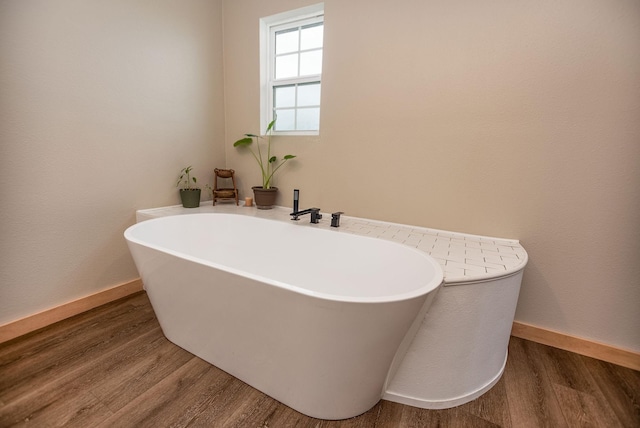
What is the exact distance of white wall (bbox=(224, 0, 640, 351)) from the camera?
1504mm

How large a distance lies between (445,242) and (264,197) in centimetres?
146

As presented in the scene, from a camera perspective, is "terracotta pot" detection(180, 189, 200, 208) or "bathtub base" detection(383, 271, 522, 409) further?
"terracotta pot" detection(180, 189, 200, 208)

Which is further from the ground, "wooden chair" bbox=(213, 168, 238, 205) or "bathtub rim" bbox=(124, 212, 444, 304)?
"wooden chair" bbox=(213, 168, 238, 205)

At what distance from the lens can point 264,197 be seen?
2463 mm

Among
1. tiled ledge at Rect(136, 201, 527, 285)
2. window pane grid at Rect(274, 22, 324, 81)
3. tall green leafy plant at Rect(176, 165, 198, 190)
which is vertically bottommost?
tiled ledge at Rect(136, 201, 527, 285)

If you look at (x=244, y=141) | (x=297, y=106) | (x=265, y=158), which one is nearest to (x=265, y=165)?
(x=265, y=158)

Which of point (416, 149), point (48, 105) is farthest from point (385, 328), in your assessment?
point (48, 105)

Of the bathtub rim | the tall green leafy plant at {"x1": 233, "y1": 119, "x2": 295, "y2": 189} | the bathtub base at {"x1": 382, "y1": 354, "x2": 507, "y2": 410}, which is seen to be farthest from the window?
the bathtub base at {"x1": 382, "y1": 354, "x2": 507, "y2": 410}

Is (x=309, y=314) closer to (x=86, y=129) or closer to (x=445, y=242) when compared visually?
(x=445, y=242)

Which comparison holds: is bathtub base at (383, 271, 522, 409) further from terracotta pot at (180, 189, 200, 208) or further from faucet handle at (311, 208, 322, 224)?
terracotta pot at (180, 189, 200, 208)

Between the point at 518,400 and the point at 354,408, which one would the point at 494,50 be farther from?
the point at 354,408

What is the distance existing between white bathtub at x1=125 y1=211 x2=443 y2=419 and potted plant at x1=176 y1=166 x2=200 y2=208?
1.56 feet

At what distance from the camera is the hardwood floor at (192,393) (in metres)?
1.19

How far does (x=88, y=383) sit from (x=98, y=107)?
1.60 m
